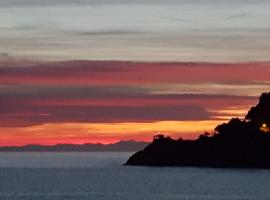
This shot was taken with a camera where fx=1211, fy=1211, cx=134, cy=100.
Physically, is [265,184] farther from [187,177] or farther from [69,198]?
[69,198]

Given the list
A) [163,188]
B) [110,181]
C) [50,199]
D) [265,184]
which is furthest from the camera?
[110,181]

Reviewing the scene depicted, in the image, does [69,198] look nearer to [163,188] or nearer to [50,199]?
[50,199]

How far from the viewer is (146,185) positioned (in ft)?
533

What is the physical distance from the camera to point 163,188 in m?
154

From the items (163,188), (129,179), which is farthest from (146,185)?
(129,179)

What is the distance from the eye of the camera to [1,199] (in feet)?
427

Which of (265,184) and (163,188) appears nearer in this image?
(163,188)

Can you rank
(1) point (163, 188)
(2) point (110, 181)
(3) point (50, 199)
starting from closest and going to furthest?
(3) point (50, 199) < (1) point (163, 188) < (2) point (110, 181)

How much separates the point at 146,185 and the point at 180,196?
86.1ft

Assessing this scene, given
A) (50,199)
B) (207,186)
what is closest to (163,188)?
(207,186)

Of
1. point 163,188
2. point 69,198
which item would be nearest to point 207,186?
point 163,188

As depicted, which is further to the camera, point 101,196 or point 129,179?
point 129,179

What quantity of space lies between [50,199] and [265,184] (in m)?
44.6

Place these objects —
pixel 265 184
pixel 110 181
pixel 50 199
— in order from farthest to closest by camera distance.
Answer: pixel 110 181
pixel 265 184
pixel 50 199
